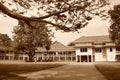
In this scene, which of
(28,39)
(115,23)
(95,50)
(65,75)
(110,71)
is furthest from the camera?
(95,50)

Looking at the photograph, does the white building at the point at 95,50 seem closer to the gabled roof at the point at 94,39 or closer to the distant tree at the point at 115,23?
the gabled roof at the point at 94,39

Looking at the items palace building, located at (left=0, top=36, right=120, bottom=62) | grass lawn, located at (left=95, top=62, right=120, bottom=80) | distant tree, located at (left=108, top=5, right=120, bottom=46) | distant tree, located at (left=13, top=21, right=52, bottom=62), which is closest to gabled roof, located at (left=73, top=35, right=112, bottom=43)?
palace building, located at (left=0, top=36, right=120, bottom=62)

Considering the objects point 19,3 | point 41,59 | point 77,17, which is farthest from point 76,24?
point 41,59

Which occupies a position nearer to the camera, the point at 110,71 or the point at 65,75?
the point at 65,75

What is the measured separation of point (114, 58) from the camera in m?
66.8

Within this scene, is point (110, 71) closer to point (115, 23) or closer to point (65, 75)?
point (65, 75)

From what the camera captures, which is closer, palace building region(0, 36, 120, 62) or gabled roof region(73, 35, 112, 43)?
palace building region(0, 36, 120, 62)

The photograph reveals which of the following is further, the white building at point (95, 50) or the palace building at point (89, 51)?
the palace building at point (89, 51)

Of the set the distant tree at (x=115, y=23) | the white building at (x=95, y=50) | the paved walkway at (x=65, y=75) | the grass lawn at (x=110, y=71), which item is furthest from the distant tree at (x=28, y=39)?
the paved walkway at (x=65, y=75)

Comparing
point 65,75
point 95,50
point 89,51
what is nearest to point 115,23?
point 89,51

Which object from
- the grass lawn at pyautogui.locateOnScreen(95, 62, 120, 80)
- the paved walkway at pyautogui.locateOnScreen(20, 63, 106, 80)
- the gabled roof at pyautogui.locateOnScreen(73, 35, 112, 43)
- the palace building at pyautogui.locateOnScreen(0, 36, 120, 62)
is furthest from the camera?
the gabled roof at pyautogui.locateOnScreen(73, 35, 112, 43)

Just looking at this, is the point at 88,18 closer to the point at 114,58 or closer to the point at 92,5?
the point at 92,5

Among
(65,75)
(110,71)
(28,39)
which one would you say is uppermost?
(28,39)

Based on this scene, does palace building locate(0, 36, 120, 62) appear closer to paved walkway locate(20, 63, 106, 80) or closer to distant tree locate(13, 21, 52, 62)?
distant tree locate(13, 21, 52, 62)
